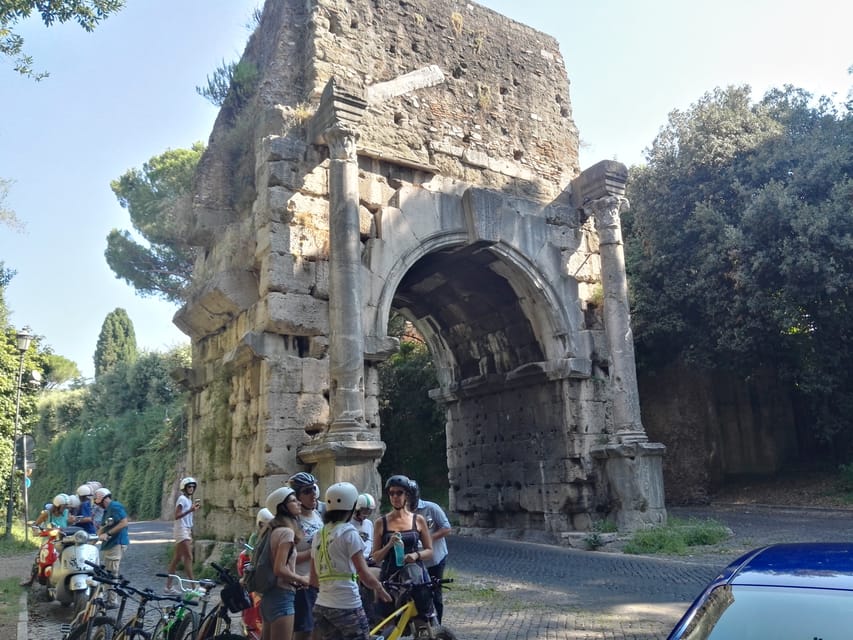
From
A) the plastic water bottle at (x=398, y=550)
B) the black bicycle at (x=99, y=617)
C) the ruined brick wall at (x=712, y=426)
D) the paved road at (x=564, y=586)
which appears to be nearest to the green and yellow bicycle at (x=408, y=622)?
the plastic water bottle at (x=398, y=550)

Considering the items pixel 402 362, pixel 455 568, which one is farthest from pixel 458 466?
pixel 402 362

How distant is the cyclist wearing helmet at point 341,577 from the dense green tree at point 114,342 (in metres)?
43.5

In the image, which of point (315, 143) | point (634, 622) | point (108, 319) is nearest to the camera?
point (634, 622)

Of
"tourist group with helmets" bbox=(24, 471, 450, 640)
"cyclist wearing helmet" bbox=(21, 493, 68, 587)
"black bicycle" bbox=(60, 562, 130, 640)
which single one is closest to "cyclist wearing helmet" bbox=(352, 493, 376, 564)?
"tourist group with helmets" bbox=(24, 471, 450, 640)

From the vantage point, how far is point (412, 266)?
12.2 metres

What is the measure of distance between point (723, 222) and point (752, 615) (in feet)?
48.9

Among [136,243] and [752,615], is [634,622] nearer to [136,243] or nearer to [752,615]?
[752,615]

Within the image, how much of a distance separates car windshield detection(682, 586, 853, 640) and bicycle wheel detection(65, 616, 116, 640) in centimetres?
379

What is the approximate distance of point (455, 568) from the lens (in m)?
9.34

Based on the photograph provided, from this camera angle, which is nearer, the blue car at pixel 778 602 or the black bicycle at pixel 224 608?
the blue car at pixel 778 602

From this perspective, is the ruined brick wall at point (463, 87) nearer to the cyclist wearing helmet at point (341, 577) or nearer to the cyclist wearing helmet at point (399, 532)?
the cyclist wearing helmet at point (399, 532)

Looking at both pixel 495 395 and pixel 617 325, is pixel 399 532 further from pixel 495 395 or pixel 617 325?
pixel 495 395

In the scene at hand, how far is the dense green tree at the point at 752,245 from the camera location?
48.1ft

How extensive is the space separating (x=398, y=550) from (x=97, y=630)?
2.14 metres
